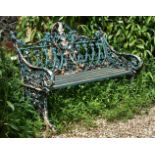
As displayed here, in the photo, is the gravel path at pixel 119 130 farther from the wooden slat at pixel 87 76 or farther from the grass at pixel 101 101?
the wooden slat at pixel 87 76

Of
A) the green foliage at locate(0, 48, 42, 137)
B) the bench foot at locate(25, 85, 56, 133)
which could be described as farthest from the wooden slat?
the green foliage at locate(0, 48, 42, 137)

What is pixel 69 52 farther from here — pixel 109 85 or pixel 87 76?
pixel 109 85

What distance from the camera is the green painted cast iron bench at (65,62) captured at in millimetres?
4598

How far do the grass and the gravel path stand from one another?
0.16 ft

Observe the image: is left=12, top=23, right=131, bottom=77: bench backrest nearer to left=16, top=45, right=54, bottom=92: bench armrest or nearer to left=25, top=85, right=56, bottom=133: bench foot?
left=16, top=45, right=54, bottom=92: bench armrest

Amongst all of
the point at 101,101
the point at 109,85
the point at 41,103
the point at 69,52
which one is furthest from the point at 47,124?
the point at 69,52

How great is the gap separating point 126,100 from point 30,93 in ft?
2.52

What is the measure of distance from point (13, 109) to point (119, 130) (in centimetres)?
84

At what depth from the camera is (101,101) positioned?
468cm

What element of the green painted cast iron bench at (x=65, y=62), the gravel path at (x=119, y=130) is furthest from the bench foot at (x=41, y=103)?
the gravel path at (x=119, y=130)

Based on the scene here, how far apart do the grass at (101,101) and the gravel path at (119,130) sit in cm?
5

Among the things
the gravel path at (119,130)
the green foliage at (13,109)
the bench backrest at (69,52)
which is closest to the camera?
the green foliage at (13,109)

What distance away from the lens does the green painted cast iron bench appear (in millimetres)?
4598
